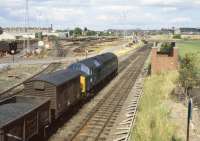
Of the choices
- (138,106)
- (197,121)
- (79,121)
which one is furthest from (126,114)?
(197,121)

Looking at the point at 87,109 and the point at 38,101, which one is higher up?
the point at 38,101

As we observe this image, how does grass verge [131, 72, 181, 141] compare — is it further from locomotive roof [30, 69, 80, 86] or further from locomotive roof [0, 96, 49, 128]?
locomotive roof [0, 96, 49, 128]

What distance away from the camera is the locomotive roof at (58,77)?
23.3 metres

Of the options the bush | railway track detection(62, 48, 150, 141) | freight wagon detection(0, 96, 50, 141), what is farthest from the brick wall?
freight wagon detection(0, 96, 50, 141)

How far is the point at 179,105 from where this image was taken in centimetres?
2980

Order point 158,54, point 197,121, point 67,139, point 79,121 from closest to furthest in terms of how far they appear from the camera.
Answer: point 67,139 → point 197,121 → point 79,121 → point 158,54

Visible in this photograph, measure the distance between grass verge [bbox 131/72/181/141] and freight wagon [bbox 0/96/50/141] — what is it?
16.1ft

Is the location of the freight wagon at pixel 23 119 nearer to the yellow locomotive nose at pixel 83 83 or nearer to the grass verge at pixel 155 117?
the grass verge at pixel 155 117

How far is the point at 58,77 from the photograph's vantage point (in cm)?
2512

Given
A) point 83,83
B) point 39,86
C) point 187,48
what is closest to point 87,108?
point 83,83

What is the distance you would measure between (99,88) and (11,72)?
1797cm

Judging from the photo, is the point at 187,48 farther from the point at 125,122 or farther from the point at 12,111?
the point at 12,111

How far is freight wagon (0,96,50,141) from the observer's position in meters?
15.3

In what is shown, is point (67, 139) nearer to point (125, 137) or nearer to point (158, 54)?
point (125, 137)
